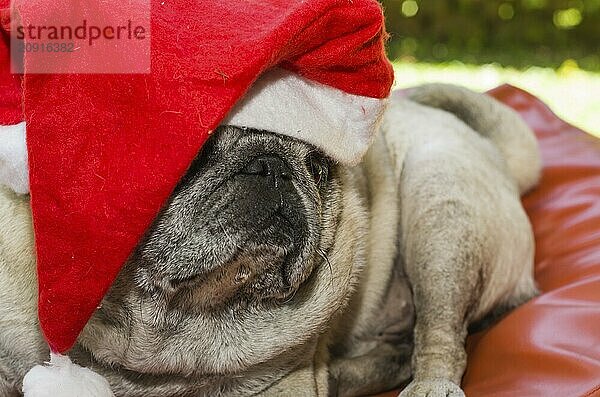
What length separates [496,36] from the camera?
8492 millimetres

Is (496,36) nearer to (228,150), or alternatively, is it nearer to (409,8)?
(409,8)

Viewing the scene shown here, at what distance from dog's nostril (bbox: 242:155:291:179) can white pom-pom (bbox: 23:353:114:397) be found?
52cm

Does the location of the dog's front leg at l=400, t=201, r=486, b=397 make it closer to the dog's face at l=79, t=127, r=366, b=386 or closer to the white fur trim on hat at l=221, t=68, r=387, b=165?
the dog's face at l=79, t=127, r=366, b=386

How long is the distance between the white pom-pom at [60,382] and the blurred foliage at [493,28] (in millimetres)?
6554

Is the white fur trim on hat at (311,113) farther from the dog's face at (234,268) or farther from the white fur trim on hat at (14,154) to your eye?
the white fur trim on hat at (14,154)

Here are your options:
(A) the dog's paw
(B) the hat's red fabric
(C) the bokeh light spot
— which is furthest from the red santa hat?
(C) the bokeh light spot

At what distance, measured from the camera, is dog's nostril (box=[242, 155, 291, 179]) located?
186cm

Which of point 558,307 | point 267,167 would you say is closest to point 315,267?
point 267,167

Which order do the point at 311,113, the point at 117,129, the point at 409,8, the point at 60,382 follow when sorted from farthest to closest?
1. the point at 409,8
2. the point at 311,113
3. the point at 60,382
4. the point at 117,129

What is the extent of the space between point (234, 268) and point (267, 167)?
224 mm

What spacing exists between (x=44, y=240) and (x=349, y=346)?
1323 millimetres

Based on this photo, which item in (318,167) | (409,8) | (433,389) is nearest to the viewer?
(318,167)

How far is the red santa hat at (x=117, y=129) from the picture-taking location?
161cm

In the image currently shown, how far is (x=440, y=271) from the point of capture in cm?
259
